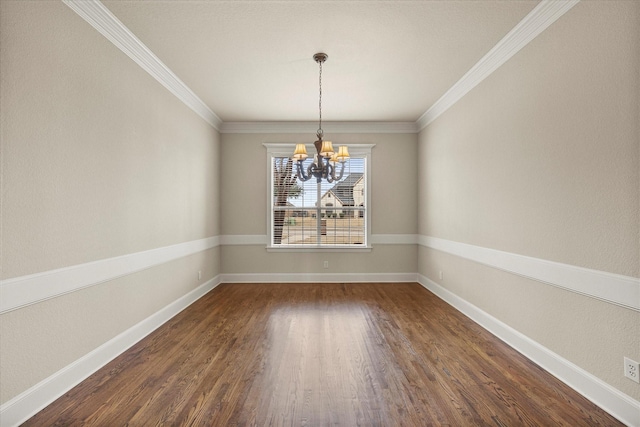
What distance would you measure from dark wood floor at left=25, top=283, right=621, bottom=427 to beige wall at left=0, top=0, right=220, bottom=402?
1.39 feet

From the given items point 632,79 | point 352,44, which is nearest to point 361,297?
point 352,44

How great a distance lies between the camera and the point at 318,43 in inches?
124

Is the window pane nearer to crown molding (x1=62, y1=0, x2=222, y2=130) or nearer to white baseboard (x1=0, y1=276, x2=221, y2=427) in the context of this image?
crown molding (x1=62, y1=0, x2=222, y2=130)

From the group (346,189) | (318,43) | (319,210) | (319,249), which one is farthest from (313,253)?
(318,43)

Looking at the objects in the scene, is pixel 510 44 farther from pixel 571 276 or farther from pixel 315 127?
pixel 315 127

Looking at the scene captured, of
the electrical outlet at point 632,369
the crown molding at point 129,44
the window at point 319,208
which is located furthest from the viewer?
the window at point 319,208

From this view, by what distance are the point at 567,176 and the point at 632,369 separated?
131 cm

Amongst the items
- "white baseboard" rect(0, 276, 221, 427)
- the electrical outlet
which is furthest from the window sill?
the electrical outlet

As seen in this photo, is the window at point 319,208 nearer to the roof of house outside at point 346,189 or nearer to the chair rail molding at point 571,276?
the roof of house outside at point 346,189

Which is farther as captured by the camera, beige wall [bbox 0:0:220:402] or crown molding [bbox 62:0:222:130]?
crown molding [bbox 62:0:222:130]

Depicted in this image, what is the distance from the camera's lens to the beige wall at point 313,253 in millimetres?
5918

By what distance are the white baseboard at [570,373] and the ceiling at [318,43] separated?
2.78 m

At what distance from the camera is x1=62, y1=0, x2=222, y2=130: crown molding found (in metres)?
2.51

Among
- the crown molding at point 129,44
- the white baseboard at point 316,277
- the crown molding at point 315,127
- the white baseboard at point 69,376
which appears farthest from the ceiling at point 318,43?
the white baseboard at point 316,277
